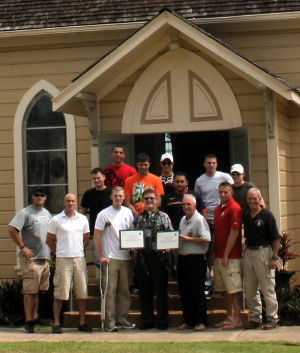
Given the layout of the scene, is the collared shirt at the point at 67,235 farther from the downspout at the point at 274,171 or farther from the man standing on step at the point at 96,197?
the downspout at the point at 274,171

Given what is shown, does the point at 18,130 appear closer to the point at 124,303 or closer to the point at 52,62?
the point at 52,62

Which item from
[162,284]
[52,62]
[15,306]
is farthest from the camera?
[52,62]

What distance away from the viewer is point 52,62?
595 inches

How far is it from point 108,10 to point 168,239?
5131 mm

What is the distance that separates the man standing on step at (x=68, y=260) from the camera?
Answer: 1195cm

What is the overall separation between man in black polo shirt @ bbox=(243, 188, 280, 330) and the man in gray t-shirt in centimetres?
289

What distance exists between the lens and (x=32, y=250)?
40.5 feet

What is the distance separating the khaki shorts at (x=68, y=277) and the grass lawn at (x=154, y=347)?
3.83 ft

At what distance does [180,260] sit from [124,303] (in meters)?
0.99

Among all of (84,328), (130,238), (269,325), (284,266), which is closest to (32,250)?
(84,328)

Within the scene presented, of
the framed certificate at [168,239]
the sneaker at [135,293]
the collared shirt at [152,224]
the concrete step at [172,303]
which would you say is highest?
the collared shirt at [152,224]

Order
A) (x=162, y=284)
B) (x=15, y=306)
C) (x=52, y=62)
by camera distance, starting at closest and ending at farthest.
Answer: (x=162, y=284) < (x=15, y=306) < (x=52, y=62)

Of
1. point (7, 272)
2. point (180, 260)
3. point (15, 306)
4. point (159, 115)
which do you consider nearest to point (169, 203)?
point (180, 260)

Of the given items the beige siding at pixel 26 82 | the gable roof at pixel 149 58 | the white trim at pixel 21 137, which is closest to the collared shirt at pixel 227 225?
the gable roof at pixel 149 58
